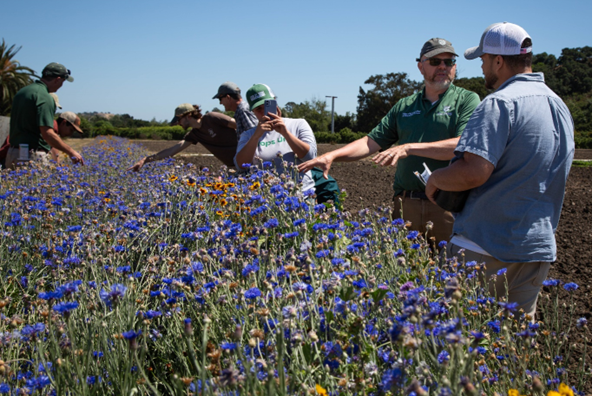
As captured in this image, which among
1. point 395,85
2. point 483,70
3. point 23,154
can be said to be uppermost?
point 395,85

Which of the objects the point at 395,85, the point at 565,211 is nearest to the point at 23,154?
the point at 565,211

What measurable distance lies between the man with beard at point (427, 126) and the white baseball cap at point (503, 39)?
0.95 metres

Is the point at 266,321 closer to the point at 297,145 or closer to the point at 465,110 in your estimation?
the point at 465,110

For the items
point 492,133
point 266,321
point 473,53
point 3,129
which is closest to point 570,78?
point 3,129

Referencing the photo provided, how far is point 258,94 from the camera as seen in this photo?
3.98 m

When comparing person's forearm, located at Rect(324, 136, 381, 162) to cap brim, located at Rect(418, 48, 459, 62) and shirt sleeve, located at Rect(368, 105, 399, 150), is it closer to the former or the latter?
shirt sleeve, located at Rect(368, 105, 399, 150)

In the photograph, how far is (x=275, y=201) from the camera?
295cm

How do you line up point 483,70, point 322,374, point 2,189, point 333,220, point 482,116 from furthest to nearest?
1. point 2,189
2. point 333,220
3. point 483,70
4. point 482,116
5. point 322,374

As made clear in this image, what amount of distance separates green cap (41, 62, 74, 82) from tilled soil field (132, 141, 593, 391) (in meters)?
3.73

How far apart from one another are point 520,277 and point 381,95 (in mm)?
36692

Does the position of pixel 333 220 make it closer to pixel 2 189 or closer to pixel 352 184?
pixel 2 189

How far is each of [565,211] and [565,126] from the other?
5.74 meters

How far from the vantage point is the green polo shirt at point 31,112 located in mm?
5430

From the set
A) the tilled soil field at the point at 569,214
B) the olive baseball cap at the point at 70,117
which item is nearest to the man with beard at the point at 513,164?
the tilled soil field at the point at 569,214
